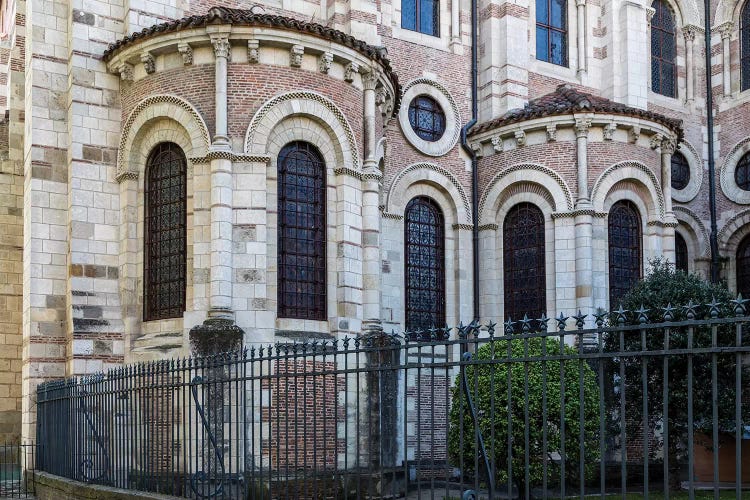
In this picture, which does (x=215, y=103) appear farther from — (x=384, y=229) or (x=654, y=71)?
(x=654, y=71)

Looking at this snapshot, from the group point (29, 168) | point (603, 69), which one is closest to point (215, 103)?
point (29, 168)

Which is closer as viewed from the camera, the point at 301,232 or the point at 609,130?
the point at 301,232

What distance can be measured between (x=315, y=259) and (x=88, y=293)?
397cm

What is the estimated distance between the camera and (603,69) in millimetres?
24250

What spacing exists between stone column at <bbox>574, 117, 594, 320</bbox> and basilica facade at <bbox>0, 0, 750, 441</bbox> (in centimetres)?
5

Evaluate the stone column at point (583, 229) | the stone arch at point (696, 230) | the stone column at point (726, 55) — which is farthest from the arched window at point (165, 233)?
the stone column at point (726, 55)

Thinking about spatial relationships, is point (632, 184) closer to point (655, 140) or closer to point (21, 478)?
point (655, 140)

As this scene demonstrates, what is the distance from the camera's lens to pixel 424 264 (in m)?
21.1

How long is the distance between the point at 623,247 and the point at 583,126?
303 cm

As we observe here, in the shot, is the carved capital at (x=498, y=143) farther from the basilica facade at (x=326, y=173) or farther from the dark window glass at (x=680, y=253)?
the dark window glass at (x=680, y=253)

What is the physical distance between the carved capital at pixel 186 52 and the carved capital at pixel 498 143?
823 cm

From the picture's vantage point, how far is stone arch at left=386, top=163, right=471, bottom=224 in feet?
67.4

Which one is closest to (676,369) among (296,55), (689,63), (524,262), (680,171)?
(524,262)

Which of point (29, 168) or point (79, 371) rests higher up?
point (29, 168)
